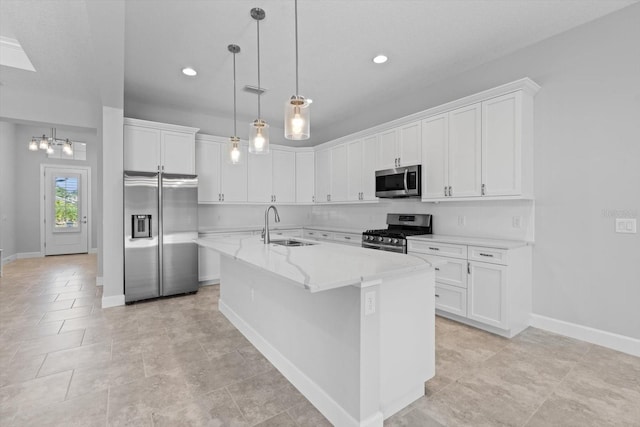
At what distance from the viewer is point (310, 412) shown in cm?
182

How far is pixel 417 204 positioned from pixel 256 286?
8.56 ft

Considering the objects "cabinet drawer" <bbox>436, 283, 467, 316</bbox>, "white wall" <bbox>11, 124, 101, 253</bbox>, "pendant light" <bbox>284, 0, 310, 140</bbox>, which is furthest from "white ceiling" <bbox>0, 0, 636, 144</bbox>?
"white wall" <bbox>11, 124, 101, 253</bbox>

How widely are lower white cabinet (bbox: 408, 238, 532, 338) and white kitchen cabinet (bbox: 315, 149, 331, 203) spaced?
2621 mm

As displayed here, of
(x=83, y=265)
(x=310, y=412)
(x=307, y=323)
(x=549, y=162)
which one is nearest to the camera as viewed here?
(x=310, y=412)

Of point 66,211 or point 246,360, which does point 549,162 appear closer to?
point 246,360

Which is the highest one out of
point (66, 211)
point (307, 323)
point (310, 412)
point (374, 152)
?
point (374, 152)

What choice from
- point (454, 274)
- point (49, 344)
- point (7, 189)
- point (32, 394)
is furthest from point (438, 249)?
point (7, 189)

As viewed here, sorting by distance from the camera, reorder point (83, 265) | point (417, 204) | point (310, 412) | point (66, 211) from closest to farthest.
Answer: point (310, 412)
point (417, 204)
point (83, 265)
point (66, 211)

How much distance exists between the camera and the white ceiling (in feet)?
8.30

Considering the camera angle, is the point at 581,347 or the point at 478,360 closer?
the point at 478,360

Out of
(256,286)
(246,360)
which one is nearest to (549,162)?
(256,286)

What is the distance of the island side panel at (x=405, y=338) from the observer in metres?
1.74

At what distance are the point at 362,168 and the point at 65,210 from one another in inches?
315

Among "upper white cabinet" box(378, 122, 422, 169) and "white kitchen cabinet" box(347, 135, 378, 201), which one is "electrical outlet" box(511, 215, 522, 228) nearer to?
"upper white cabinet" box(378, 122, 422, 169)
